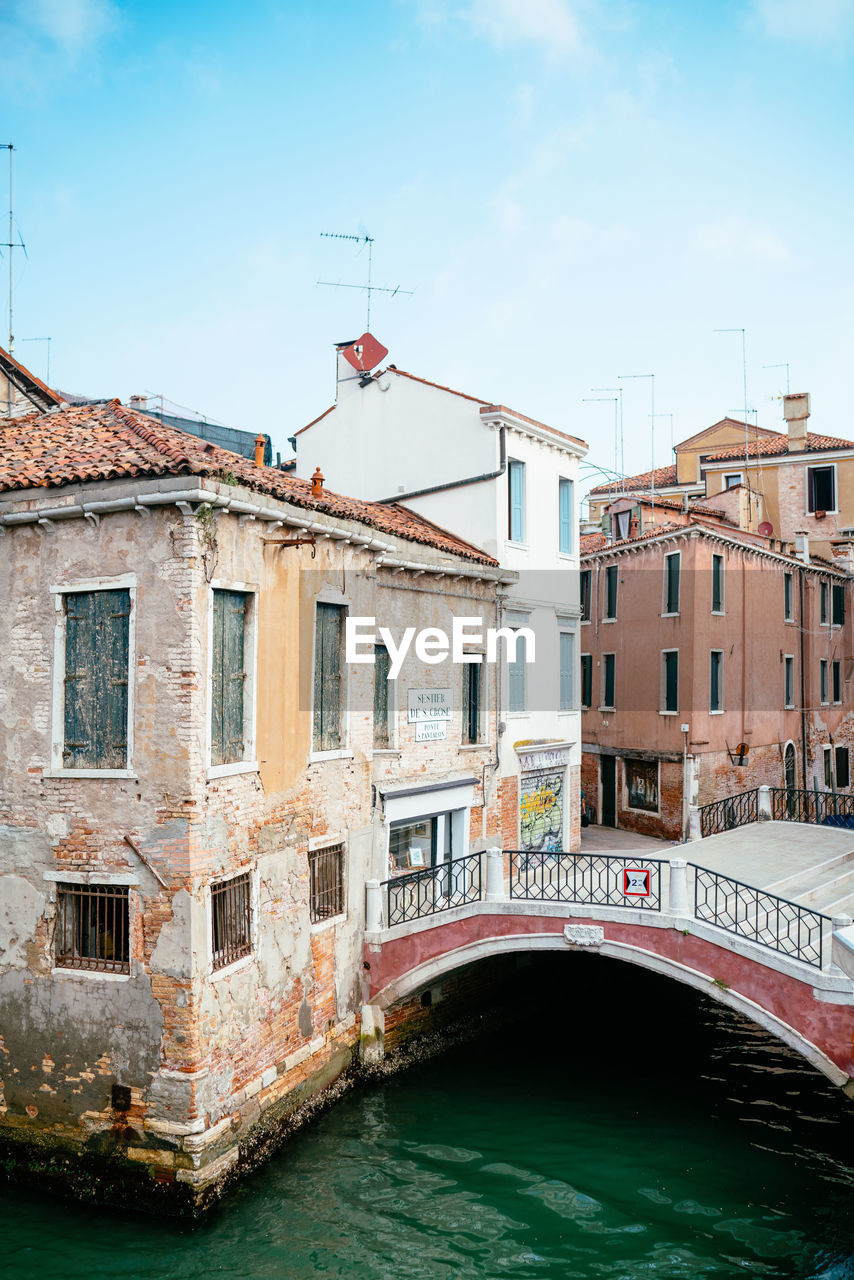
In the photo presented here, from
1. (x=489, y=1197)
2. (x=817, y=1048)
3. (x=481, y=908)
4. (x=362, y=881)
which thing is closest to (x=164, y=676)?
(x=362, y=881)

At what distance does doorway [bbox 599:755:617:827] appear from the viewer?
25.5 metres

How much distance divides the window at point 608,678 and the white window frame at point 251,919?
15344mm

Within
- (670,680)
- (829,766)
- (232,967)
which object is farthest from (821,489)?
(232,967)

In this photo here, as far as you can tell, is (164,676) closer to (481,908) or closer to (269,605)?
(269,605)

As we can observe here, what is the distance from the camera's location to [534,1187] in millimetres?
12172

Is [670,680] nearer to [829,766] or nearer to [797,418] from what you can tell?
[829,766]

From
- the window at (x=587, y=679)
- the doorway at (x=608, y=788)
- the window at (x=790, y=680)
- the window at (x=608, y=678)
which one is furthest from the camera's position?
the window at (x=790, y=680)

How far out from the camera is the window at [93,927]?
37.4 ft

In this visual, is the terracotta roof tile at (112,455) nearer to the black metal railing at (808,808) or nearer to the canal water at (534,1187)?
the canal water at (534,1187)

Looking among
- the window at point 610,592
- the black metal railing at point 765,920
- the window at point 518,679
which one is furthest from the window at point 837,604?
the black metal railing at point 765,920

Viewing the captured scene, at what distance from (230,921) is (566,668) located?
34.4ft

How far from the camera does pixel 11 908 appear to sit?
11.8 meters

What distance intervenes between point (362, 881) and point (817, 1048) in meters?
6.31

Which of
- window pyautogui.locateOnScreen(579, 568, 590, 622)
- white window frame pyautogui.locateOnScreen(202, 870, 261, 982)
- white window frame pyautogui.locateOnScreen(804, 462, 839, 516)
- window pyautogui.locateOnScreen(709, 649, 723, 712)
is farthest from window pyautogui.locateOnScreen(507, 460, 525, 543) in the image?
white window frame pyautogui.locateOnScreen(804, 462, 839, 516)
